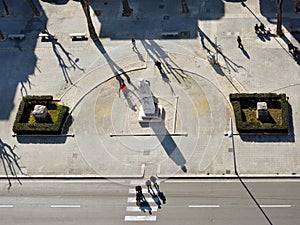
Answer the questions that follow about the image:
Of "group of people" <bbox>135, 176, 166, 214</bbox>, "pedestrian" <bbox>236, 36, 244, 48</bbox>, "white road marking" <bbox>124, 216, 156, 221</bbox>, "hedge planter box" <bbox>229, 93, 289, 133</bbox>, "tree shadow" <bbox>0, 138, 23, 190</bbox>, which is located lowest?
"white road marking" <bbox>124, 216, 156, 221</bbox>

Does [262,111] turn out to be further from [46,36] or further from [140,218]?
[46,36]

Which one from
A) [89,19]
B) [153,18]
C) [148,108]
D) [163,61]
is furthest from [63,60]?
[148,108]

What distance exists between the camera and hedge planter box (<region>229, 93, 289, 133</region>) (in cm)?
5019

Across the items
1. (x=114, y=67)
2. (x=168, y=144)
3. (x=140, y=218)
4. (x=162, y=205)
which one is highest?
(x=114, y=67)

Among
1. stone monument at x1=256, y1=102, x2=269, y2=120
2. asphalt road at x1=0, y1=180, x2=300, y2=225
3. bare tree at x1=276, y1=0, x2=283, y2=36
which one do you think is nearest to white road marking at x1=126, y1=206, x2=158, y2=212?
asphalt road at x1=0, y1=180, x2=300, y2=225

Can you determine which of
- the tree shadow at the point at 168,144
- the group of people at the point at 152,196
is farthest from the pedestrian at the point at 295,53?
the group of people at the point at 152,196

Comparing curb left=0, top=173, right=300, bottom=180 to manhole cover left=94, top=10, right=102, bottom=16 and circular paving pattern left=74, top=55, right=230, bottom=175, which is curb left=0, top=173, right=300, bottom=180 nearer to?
circular paving pattern left=74, top=55, right=230, bottom=175

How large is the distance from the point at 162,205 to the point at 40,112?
677 inches

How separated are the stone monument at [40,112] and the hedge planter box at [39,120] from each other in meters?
0.35

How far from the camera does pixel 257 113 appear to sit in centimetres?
5122

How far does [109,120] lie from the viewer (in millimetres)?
54156

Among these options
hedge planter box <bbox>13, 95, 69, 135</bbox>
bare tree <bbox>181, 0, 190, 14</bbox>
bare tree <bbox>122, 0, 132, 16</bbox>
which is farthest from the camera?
bare tree <bbox>122, 0, 132, 16</bbox>

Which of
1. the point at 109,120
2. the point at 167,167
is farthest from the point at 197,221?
the point at 109,120

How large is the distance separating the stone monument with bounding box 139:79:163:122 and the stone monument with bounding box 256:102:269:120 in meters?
10.5
